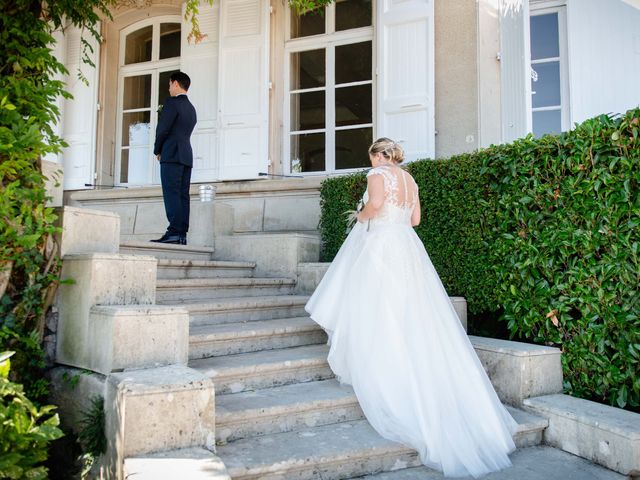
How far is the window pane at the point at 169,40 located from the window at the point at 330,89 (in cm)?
198

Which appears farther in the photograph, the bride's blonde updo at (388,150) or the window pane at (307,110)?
the window pane at (307,110)

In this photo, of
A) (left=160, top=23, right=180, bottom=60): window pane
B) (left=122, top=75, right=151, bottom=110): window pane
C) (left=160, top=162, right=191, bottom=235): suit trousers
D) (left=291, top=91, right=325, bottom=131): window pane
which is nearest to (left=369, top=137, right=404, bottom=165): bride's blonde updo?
(left=160, top=162, right=191, bottom=235): suit trousers

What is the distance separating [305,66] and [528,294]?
4.99 m

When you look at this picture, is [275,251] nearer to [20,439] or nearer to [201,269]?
[201,269]

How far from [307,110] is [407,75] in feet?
5.37

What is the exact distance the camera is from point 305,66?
289 inches

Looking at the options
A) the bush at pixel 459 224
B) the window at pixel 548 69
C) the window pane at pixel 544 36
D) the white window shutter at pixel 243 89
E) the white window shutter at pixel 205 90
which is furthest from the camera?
the white window shutter at pixel 205 90

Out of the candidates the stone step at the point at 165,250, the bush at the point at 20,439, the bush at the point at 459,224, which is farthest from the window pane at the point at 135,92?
the bush at the point at 20,439

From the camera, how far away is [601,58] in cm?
597

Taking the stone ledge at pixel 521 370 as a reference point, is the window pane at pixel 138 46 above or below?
above

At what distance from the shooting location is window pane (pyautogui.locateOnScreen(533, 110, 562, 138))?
614cm

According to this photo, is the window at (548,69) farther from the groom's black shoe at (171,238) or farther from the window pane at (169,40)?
the window pane at (169,40)

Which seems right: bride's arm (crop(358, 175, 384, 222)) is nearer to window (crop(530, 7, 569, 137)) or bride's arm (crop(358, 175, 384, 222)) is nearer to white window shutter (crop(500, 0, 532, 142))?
white window shutter (crop(500, 0, 532, 142))

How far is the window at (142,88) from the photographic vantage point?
7949 mm
